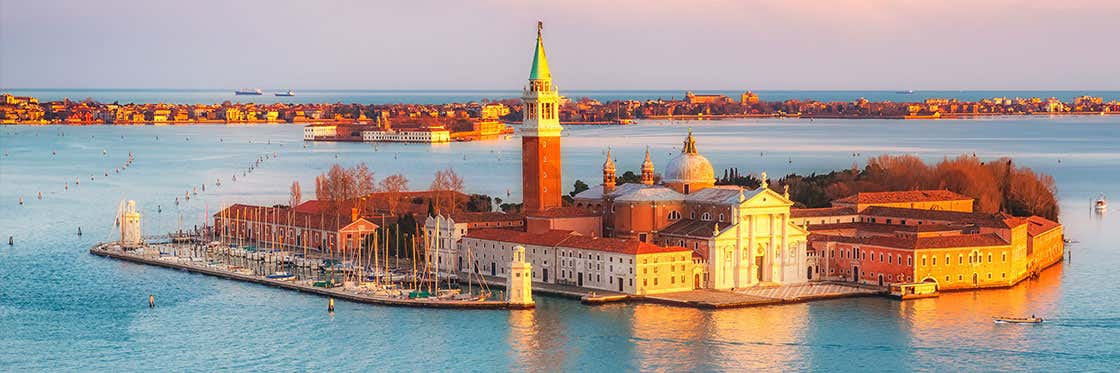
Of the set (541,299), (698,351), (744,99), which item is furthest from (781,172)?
(744,99)

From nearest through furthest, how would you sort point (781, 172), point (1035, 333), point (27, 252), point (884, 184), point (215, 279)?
point (1035, 333)
point (215, 279)
point (27, 252)
point (884, 184)
point (781, 172)

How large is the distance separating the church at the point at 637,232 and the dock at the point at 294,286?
5.48 feet

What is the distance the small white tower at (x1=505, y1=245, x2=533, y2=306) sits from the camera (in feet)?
73.7

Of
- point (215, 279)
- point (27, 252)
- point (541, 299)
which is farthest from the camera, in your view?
point (27, 252)

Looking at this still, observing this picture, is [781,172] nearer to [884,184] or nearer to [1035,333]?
[884,184]

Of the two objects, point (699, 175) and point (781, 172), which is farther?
point (781, 172)

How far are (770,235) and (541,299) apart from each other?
11.4 feet

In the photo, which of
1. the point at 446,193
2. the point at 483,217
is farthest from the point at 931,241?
the point at 446,193

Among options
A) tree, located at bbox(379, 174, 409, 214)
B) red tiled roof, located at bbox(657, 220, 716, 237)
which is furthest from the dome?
tree, located at bbox(379, 174, 409, 214)

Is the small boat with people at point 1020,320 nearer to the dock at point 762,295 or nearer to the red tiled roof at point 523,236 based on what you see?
the dock at point 762,295

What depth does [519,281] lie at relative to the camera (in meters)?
22.6

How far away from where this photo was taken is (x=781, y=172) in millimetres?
51438

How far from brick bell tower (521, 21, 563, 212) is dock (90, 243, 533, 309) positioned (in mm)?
3889

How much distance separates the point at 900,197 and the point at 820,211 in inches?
90.2
